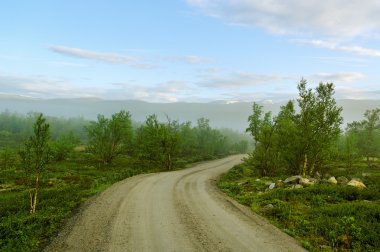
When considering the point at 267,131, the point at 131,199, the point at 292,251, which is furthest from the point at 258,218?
the point at 267,131

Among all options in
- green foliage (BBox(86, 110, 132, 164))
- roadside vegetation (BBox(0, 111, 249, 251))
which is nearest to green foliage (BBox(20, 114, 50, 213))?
roadside vegetation (BBox(0, 111, 249, 251))

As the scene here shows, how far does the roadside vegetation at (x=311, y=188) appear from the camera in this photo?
1728 centimetres

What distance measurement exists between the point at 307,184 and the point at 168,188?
1400 cm

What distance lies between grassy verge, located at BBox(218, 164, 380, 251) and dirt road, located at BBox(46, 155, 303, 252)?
150 cm

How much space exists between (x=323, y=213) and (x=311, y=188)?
24.8 feet

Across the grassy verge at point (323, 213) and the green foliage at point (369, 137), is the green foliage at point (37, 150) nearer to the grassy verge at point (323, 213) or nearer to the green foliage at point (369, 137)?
the grassy verge at point (323, 213)

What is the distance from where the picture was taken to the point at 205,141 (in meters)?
124

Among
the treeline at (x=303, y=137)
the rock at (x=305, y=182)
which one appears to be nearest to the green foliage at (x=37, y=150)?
the rock at (x=305, y=182)

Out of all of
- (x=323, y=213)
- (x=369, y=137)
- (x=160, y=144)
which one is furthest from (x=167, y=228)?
(x=369, y=137)

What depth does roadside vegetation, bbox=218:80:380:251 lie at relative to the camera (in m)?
17.3

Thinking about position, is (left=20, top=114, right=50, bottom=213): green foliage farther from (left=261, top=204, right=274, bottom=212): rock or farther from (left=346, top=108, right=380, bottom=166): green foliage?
(left=346, top=108, right=380, bottom=166): green foliage

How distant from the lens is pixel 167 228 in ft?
57.5

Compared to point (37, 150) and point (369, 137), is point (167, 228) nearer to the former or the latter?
point (37, 150)

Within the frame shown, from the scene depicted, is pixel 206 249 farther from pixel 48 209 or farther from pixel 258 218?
pixel 48 209
